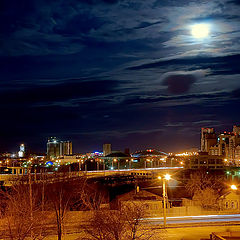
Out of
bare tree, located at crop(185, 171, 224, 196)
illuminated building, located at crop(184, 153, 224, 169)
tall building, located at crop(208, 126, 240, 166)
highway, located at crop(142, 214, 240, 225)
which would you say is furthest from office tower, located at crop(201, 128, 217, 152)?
highway, located at crop(142, 214, 240, 225)

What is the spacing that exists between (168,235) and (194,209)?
27.2 feet

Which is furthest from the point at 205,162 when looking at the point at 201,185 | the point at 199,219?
the point at 199,219

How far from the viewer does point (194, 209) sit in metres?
25.3

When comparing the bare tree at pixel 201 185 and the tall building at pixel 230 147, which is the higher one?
the tall building at pixel 230 147

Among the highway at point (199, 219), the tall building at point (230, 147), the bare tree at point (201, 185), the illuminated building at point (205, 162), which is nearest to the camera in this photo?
the highway at point (199, 219)

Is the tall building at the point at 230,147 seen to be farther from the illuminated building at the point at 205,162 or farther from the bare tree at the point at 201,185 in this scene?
the bare tree at the point at 201,185

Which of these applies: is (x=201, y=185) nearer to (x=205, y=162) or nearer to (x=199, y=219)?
(x=199, y=219)

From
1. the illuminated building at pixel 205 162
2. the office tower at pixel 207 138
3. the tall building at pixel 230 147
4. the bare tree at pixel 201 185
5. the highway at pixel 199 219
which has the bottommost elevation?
the highway at pixel 199 219

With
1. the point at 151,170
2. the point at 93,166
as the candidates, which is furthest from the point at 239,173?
the point at 93,166

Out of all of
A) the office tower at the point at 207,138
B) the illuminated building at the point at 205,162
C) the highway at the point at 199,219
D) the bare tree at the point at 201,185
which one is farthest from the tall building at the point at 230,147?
the highway at the point at 199,219

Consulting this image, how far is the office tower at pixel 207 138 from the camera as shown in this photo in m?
162

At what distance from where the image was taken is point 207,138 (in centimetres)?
16262

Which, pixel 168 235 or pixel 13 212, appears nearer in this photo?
pixel 168 235

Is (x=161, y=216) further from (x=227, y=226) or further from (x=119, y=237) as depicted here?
(x=119, y=237)
